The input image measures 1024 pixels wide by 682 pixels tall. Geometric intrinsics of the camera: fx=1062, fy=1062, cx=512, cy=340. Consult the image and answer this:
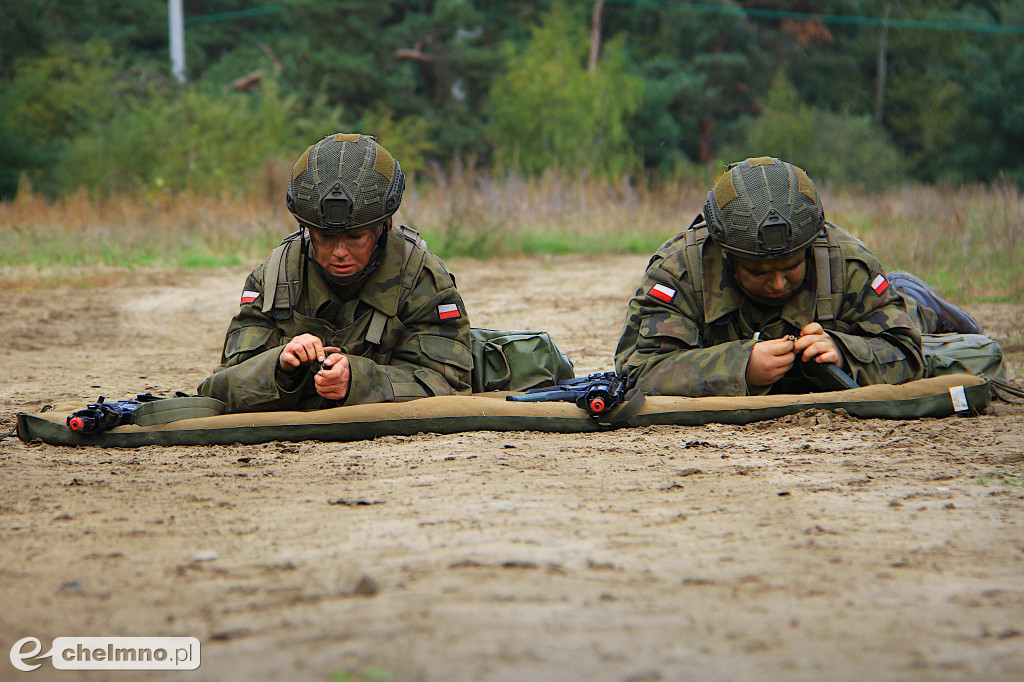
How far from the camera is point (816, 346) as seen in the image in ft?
14.8

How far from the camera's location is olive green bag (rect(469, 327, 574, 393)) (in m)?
5.08

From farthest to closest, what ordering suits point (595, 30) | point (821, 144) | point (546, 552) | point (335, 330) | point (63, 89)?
point (595, 30), point (821, 144), point (63, 89), point (335, 330), point (546, 552)

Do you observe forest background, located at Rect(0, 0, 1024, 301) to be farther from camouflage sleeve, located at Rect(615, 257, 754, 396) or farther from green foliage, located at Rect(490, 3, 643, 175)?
camouflage sleeve, located at Rect(615, 257, 754, 396)

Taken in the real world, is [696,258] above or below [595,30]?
below

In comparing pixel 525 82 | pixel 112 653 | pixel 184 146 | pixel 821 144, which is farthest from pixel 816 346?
pixel 821 144

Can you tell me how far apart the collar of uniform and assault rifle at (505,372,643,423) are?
54 centimetres

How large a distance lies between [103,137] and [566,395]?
57.8 ft

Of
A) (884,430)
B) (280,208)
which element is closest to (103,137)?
(280,208)

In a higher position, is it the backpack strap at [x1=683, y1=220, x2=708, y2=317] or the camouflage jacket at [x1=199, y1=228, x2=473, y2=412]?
the backpack strap at [x1=683, y1=220, x2=708, y2=317]

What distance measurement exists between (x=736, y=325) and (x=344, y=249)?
1.82 m

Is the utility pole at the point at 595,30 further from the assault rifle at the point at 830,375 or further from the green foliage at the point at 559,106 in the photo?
the assault rifle at the point at 830,375

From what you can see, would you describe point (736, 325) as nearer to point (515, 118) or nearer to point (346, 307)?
point (346, 307)

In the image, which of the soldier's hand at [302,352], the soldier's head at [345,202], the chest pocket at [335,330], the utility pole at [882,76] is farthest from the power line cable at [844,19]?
the soldier's hand at [302,352]

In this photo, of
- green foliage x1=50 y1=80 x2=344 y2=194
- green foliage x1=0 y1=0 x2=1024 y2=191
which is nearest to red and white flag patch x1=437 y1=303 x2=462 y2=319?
green foliage x1=50 y1=80 x2=344 y2=194
